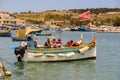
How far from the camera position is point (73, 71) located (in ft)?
93.4

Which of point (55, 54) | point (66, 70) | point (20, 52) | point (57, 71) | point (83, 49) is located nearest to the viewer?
point (57, 71)

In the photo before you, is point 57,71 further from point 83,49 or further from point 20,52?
point 83,49

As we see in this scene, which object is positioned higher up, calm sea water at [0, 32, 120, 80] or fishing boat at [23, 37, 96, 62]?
fishing boat at [23, 37, 96, 62]

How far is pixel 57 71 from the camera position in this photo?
28406 mm

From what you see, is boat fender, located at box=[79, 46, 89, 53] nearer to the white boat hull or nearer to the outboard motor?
the white boat hull

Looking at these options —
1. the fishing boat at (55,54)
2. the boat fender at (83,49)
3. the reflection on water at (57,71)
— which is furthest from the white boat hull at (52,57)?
the boat fender at (83,49)

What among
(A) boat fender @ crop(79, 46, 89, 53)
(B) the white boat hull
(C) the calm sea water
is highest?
(A) boat fender @ crop(79, 46, 89, 53)

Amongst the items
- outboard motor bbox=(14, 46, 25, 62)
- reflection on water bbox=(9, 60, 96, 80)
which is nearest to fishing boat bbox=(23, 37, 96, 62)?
outboard motor bbox=(14, 46, 25, 62)

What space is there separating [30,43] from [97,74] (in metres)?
7.66

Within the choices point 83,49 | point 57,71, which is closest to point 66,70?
point 57,71

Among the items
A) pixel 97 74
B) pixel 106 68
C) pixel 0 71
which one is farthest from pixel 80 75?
pixel 0 71

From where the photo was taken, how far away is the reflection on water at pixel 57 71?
25594mm

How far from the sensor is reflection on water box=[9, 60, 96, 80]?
25594mm

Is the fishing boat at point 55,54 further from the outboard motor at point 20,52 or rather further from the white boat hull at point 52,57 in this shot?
the outboard motor at point 20,52
